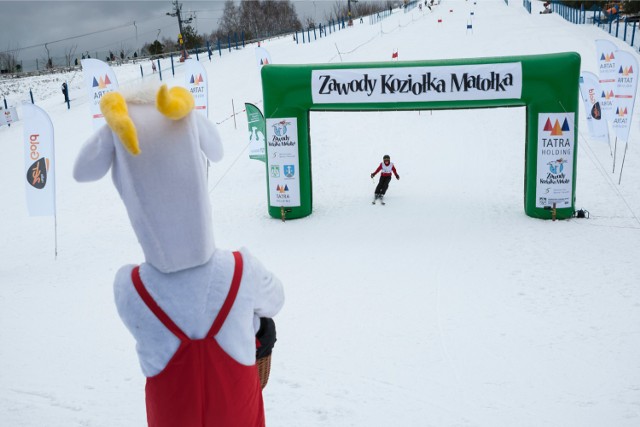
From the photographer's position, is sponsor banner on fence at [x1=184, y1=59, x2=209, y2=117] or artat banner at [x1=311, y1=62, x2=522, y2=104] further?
sponsor banner on fence at [x1=184, y1=59, x2=209, y2=117]

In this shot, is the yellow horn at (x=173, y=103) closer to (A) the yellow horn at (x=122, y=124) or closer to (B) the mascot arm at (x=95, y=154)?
(A) the yellow horn at (x=122, y=124)

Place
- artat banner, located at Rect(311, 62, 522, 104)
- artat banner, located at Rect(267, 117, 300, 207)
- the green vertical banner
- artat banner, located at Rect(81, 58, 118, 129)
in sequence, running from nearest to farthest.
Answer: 1. artat banner, located at Rect(311, 62, 522, 104)
2. artat banner, located at Rect(267, 117, 300, 207)
3. the green vertical banner
4. artat banner, located at Rect(81, 58, 118, 129)

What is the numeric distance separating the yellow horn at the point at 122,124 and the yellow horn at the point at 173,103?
0.37 ft

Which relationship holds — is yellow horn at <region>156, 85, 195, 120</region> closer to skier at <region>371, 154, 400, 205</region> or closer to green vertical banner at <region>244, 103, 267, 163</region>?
skier at <region>371, 154, 400, 205</region>

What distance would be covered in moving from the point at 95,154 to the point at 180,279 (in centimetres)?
53

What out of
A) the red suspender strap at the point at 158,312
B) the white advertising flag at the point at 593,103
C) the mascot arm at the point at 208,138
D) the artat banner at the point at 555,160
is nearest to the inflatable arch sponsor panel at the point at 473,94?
the artat banner at the point at 555,160

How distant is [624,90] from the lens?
1188 cm

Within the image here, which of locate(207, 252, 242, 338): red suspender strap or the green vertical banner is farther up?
locate(207, 252, 242, 338): red suspender strap

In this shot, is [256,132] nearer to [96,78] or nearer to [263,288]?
[96,78]

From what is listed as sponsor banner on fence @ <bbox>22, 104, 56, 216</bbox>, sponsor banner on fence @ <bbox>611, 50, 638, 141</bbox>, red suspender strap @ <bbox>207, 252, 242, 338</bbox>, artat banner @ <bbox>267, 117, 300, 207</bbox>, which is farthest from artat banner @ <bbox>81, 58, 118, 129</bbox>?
red suspender strap @ <bbox>207, 252, 242, 338</bbox>

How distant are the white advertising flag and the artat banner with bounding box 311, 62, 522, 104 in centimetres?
435

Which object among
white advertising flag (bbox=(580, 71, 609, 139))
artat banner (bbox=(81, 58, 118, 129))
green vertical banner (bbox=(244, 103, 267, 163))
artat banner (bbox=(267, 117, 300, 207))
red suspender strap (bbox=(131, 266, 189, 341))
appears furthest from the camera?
white advertising flag (bbox=(580, 71, 609, 139))

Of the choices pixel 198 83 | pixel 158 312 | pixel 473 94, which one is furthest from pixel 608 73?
pixel 158 312

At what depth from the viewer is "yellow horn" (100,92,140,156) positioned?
181 cm
